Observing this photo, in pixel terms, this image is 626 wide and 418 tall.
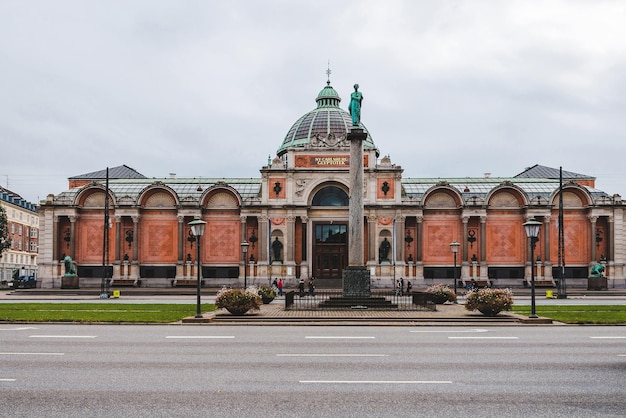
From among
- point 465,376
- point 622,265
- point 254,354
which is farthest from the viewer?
point 622,265

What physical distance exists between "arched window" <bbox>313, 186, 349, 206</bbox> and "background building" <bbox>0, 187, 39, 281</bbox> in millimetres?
47612

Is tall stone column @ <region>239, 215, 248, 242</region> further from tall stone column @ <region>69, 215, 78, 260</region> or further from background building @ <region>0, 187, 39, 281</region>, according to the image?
background building @ <region>0, 187, 39, 281</region>

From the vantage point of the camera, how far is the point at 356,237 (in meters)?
33.0

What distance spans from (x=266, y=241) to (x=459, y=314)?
40.0 meters

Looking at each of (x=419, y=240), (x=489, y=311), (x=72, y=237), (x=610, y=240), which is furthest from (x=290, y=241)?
(x=489, y=311)

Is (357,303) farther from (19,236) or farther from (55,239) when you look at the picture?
(19,236)

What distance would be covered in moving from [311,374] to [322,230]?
55.5 m

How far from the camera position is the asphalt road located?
9805 millimetres

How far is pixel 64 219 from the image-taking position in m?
67.8

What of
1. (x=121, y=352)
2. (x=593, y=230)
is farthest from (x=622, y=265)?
(x=121, y=352)

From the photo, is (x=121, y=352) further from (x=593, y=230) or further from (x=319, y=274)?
(x=593, y=230)

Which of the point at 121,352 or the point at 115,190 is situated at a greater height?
the point at 115,190

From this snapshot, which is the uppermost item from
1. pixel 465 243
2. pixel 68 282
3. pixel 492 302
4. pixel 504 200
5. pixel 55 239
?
pixel 504 200

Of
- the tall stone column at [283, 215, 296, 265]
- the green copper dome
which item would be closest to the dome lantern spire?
the green copper dome
